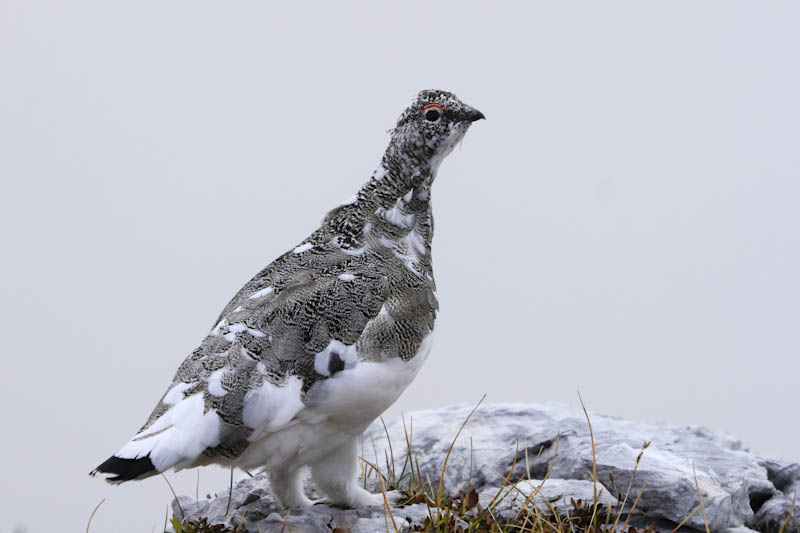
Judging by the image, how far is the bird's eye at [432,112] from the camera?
4281 millimetres

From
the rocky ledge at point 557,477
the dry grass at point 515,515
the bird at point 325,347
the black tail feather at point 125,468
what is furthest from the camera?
→ the rocky ledge at point 557,477

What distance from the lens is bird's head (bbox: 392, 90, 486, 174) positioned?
4.28m

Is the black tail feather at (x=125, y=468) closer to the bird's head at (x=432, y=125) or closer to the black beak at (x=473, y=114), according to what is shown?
the bird's head at (x=432, y=125)

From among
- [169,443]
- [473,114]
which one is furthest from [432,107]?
[169,443]

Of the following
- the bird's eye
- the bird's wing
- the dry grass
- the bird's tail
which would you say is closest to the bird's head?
the bird's eye

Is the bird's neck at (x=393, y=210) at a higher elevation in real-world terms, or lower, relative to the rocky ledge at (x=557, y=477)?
higher

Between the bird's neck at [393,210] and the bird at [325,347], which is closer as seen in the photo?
the bird at [325,347]

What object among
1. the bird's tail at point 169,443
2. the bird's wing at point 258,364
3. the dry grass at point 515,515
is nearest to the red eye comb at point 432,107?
the bird's wing at point 258,364

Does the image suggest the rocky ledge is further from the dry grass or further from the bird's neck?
the bird's neck

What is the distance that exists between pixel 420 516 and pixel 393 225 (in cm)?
137

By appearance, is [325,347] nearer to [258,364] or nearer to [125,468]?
[258,364]

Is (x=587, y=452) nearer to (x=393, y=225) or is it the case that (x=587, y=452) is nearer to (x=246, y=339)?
(x=393, y=225)

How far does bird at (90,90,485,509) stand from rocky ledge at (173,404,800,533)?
28cm

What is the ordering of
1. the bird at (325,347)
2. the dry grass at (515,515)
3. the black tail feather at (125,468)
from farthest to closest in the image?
the dry grass at (515,515)
the bird at (325,347)
the black tail feather at (125,468)
